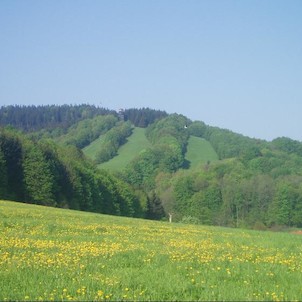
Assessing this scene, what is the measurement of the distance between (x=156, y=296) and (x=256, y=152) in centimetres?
15485

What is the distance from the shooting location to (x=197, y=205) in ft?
428

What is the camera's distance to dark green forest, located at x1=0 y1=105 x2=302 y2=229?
3024 inches

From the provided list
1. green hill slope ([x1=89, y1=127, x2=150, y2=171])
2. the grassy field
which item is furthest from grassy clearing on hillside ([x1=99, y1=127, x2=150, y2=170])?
the grassy field

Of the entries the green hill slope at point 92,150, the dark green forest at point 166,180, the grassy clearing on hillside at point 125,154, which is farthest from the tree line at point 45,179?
the green hill slope at point 92,150

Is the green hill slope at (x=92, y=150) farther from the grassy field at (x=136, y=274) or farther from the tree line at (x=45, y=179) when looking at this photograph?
the grassy field at (x=136, y=274)

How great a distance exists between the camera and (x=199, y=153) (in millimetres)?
187375

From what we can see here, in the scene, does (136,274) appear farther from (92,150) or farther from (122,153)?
(92,150)

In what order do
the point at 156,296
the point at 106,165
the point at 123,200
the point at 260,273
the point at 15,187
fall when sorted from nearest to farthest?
the point at 156,296 → the point at 260,273 → the point at 15,187 → the point at 123,200 → the point at 106,165

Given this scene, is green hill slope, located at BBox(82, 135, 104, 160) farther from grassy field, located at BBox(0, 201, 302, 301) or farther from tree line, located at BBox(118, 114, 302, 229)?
grassy field, located at BBox(0, 201, 302, 301)

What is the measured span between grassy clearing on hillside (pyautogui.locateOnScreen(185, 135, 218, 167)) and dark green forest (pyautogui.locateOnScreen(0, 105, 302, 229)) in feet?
7.35

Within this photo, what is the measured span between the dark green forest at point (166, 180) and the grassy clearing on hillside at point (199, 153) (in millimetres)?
2239

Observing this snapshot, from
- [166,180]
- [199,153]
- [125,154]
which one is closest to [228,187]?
[166,180]

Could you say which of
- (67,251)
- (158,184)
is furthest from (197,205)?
(67,251)

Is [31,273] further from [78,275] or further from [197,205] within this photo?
[197,205]
